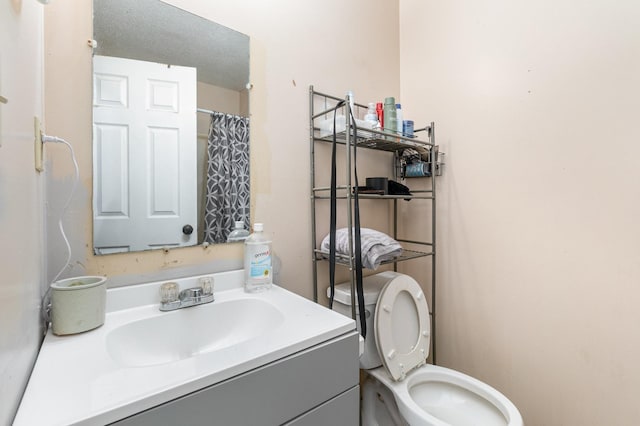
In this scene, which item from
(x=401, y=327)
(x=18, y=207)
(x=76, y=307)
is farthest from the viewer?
(x=401, y=327)

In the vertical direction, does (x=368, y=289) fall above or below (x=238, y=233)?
below

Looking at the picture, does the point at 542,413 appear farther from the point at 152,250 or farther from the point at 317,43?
the point at 317,43

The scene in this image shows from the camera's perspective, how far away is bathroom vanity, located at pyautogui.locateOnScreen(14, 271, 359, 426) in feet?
1.44

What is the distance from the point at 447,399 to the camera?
3.75 feet

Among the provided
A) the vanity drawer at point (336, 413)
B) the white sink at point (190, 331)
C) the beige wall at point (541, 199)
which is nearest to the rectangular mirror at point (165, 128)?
the white sink at point (190, 331)

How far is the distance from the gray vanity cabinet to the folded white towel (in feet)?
1.37

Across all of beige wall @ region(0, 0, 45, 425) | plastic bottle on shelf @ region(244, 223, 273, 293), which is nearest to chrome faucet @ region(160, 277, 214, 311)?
plastic bottle on shelf @ region(244, 223, 273, 293)

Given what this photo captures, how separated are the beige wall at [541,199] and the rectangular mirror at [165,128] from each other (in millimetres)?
1017

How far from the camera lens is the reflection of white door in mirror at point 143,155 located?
2.61 ft

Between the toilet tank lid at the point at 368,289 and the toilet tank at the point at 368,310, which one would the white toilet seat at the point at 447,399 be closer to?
the toilet tank at the point at 368,310

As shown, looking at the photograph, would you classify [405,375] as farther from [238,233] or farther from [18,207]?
[18,207]

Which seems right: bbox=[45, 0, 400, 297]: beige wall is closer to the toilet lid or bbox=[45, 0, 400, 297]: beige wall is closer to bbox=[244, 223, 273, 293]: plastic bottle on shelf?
bbox=[244, 223, 273, 293]: plastic bottle on shelf

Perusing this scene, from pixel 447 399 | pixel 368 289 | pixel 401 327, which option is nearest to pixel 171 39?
pixel 368 289

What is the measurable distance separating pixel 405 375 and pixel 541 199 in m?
0.89
